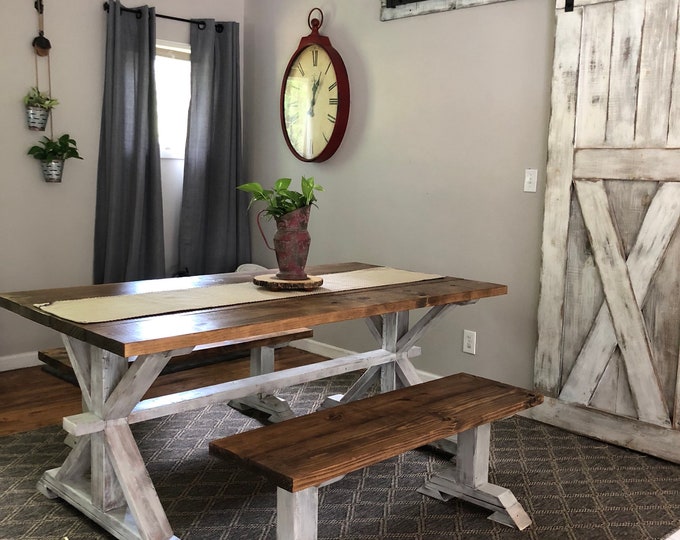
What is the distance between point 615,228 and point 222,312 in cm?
181

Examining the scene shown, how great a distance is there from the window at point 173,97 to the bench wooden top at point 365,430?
113 inches

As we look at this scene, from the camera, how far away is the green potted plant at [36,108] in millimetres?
3893

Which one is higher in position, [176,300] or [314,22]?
[314,22]

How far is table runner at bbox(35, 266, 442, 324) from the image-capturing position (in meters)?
2.12

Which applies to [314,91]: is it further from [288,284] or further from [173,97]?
[288,284]

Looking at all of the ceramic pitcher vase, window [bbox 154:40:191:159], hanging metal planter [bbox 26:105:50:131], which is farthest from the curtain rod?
the ceramic pitcher vase

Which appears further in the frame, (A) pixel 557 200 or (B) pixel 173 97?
(B) pixel 173 97

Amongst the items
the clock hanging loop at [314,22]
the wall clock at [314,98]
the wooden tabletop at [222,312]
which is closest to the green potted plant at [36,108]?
the wall clock at [314,98]

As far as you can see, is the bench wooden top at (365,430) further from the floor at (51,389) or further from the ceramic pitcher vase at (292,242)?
the floor at (51,389)

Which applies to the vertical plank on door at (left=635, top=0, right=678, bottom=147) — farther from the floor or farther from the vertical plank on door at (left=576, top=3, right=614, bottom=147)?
the floor

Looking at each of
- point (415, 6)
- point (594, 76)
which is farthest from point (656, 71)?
point (415, 6)

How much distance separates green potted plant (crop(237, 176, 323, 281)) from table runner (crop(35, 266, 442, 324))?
0.42 feet

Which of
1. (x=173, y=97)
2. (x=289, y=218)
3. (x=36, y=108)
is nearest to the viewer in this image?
(x=289, y=218)

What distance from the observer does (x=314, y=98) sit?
4383mm
